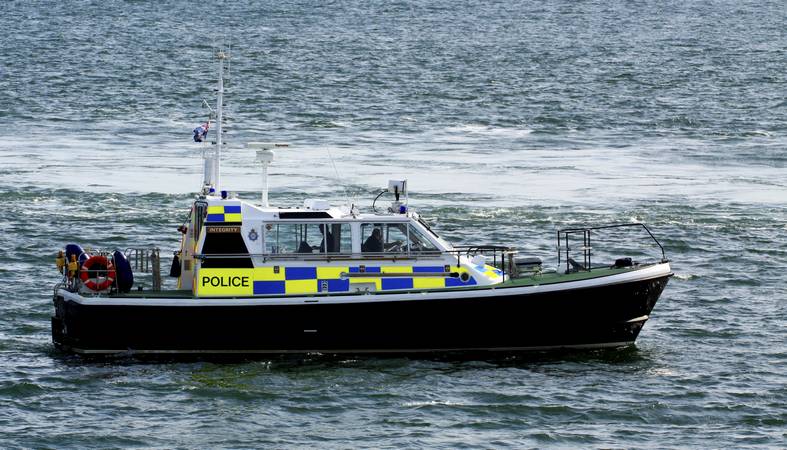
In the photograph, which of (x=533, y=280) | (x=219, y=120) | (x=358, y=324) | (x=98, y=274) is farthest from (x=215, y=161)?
(x=533, y=280)

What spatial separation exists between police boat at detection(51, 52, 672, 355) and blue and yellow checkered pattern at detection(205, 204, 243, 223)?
0.06ft

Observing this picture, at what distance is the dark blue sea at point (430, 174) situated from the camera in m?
24.3

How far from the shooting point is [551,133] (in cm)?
6284

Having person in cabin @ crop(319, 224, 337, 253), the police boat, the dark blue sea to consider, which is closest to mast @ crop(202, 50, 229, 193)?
the police boat

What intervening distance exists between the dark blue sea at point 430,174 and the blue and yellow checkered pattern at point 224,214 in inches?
99.2

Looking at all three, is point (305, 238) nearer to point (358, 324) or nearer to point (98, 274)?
point (358, 324)

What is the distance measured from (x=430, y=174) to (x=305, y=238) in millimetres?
23853

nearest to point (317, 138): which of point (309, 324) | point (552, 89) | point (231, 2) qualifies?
point (552, 89)

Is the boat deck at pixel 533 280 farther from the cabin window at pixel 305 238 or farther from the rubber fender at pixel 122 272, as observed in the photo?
the cabin window at pixel 305 238

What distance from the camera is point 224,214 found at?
26.7 m

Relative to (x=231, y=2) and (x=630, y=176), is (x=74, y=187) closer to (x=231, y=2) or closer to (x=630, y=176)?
(x=630, y=176)

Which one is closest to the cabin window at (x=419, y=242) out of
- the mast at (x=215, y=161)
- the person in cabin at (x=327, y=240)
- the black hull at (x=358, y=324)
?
the black hull at (x=358, y=324)

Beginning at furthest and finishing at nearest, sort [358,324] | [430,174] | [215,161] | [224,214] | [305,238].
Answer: [430,174], [215,161], [305,238], [224,214], [358,324]

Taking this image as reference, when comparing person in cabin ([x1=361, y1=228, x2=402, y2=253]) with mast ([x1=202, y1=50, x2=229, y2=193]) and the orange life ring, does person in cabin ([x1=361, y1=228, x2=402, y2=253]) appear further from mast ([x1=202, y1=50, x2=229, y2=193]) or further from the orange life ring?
the orange life ring
